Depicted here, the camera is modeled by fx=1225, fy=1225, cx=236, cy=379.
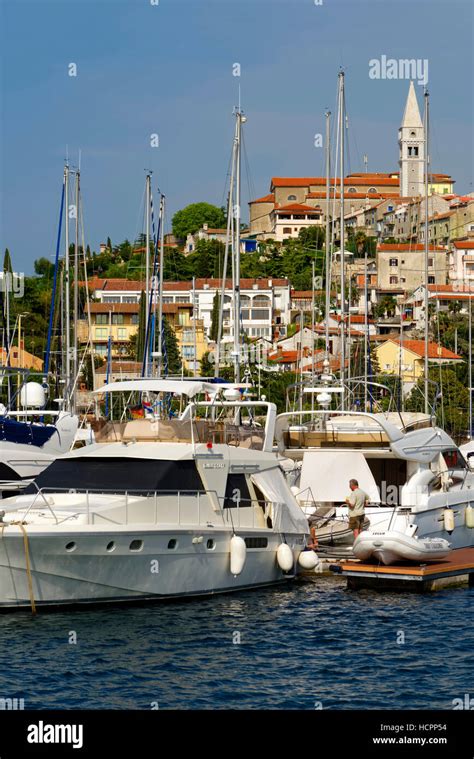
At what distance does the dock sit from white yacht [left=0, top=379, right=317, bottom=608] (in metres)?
1.01

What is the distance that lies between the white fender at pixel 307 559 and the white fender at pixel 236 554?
2.02 metres

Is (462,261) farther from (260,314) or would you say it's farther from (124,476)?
(124,476)

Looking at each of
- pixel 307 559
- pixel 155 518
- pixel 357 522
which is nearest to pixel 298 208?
pixel 357 522

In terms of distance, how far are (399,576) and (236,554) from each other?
3296mm

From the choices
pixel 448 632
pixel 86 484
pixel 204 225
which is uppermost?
pixel 204 225

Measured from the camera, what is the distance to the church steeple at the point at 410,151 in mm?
192500

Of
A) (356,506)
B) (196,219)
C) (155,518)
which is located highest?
(196,219)

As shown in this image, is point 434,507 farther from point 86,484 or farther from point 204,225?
point 204,225

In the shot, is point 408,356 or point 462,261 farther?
point 462,261

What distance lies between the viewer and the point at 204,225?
169250 mm

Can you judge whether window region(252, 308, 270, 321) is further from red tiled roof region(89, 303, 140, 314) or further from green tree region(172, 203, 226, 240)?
green tree region(172, 203, 226, 240)

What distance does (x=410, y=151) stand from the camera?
197375mm
